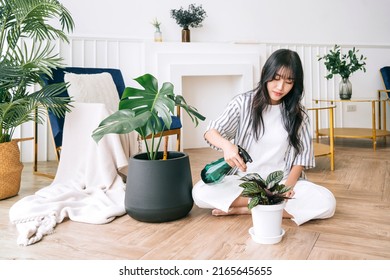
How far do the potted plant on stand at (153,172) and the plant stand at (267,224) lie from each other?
1.29 ft

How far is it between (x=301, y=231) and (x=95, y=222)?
899 millimetres

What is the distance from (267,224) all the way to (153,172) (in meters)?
0.53

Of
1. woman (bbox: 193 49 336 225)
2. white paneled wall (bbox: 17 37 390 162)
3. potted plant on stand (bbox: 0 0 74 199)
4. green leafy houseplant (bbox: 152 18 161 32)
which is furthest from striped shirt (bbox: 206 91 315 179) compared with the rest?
green leafy houseplant (bbox: 152 18 161 32)

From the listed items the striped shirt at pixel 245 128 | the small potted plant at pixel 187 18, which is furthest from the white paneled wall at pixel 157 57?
the striped shirt at pixel 245 128

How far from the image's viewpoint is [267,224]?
1.45 m

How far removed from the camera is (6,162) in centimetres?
219

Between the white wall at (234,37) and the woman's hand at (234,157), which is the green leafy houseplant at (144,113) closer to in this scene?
the woman's hand at (234,157)

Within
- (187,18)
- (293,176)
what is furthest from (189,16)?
(293,176)

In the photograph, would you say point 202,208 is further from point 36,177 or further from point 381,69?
point 381,69

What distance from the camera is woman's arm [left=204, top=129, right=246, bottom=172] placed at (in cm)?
152

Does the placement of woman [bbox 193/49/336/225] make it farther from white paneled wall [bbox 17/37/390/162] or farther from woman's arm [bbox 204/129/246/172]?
white paneled wall [bbox 17/37/390/162]

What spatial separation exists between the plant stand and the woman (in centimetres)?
26

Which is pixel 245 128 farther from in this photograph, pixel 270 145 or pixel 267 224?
pixel 267 224

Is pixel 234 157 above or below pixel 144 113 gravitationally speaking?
below
